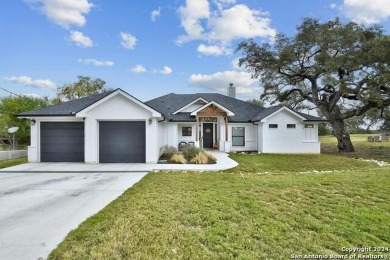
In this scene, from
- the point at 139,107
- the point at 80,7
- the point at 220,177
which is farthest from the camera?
the point at 80,7

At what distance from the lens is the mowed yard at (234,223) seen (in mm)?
3771

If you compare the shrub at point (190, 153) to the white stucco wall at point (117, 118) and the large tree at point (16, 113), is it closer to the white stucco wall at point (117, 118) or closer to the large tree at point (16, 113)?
the white stucco wall at point (117, 118)

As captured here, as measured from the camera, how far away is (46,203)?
20.8 ft

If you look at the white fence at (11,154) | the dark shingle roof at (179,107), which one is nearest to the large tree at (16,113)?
the white fence at (11,154)

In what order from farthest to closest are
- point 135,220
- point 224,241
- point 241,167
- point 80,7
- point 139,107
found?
1. point 80,7
2. point 139,107
3. point 241,167
4. point 135,220
5. point 224,241

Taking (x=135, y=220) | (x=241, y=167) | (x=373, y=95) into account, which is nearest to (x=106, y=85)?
(x=241, y=167)

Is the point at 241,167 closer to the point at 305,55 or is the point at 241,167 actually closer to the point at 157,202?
the point at 157,202

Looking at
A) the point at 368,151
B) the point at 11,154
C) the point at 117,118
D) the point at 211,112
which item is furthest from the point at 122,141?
the point at 368,151

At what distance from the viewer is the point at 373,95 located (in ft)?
61.8

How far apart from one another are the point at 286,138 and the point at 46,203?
17.2m

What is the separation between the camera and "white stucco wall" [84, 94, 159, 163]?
13.6m

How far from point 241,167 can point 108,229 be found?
29.3ft

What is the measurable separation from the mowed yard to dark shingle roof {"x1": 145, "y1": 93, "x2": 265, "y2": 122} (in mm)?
12621

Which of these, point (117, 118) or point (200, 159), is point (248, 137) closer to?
point (200, 159)
